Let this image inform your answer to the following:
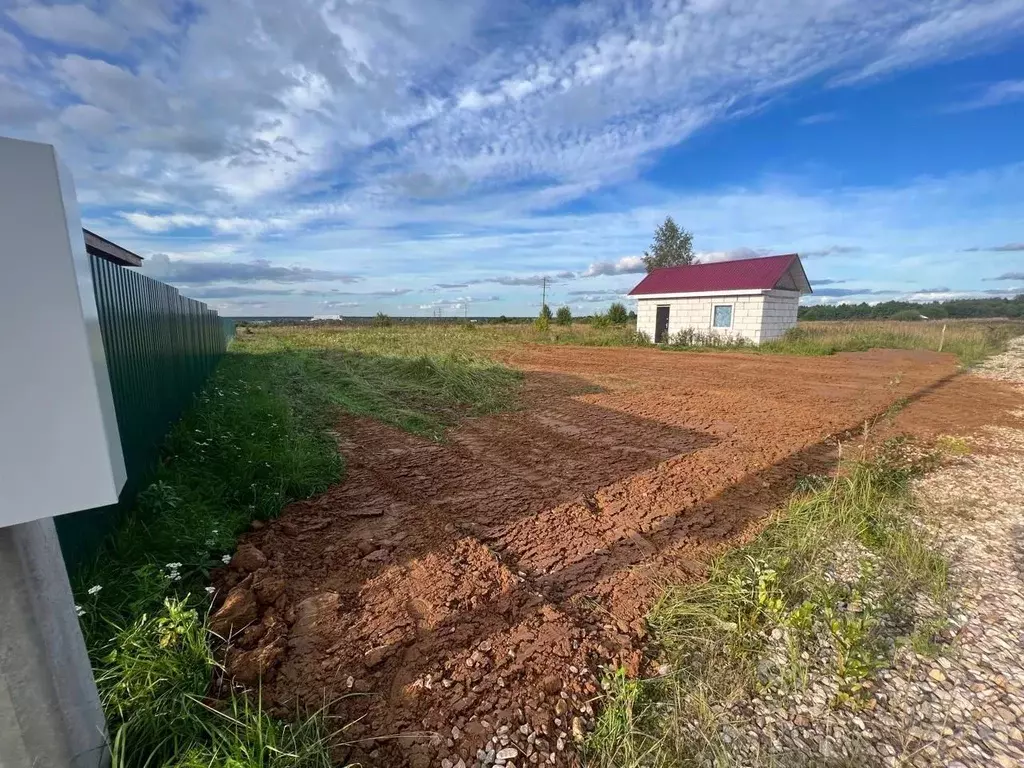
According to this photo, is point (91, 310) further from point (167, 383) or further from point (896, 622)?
point (167, 383)

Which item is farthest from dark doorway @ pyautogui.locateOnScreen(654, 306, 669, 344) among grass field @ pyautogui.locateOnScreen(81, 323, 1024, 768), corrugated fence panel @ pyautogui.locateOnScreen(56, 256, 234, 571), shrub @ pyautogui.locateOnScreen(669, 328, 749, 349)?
corrugated fence panel @ pyautogui.locateOnScreen(56, 256, 234, 571)

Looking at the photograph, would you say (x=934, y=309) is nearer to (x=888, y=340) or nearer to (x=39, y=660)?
(x=888, y=340)

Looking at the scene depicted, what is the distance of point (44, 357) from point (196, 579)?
2.10 metres

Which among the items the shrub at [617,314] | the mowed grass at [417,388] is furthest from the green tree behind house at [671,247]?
the mowed grass at [417,388]

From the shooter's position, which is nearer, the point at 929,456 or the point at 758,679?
the point at 758,679

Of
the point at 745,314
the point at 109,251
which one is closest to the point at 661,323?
the point at 745,314

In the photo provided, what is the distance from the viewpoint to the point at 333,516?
11.9 ft

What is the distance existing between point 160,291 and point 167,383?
1252mm

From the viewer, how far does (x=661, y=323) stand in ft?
70.9

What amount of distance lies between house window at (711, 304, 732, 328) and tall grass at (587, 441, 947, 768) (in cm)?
1650

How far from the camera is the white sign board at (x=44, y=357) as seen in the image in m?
0.99

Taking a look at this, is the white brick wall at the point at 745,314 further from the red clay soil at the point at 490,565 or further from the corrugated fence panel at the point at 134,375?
the corrugated fence panel at the point at 134,375

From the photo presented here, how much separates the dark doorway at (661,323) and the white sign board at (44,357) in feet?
70.9

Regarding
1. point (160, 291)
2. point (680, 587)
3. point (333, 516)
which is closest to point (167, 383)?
point (160, 291)
